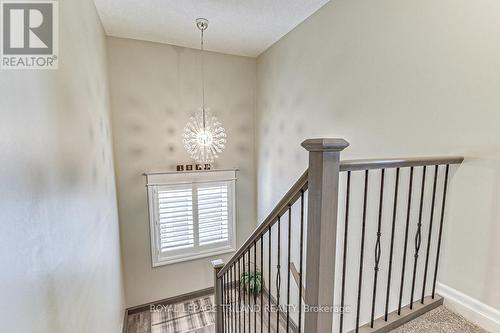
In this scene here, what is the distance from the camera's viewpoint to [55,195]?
1.21 metres

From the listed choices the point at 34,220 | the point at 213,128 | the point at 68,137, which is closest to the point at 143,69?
the point at 213,128

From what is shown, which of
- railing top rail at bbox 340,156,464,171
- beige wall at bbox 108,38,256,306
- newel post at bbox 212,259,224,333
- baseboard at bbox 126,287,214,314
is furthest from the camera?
baseboard at bbox 126,287,214,314

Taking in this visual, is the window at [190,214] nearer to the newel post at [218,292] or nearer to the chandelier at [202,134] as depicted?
the chandelier at [202,134]

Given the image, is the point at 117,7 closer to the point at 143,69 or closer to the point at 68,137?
the point at 143,69

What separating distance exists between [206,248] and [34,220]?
3.36 meters

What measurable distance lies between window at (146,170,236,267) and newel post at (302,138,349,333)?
10.0 ft

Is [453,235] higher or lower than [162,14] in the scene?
lower

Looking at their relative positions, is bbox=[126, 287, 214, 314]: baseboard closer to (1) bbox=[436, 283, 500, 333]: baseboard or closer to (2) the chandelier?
(2) the chandelier

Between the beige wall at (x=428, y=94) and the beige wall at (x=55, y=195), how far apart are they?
2.33 m

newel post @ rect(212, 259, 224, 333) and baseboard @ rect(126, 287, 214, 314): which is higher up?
newel post @ rect(212, 259, 224, 333)

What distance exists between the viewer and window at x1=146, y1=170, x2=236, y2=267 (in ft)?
12.3

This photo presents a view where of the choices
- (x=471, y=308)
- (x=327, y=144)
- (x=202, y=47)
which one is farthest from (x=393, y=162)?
(x=202, y=47)

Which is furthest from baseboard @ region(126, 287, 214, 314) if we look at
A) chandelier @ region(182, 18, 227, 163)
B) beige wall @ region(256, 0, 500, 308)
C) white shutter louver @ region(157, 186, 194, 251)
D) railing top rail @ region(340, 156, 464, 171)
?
railing top rail @ region(340, 156, 464, 171)

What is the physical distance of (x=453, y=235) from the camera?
5.18 feet
